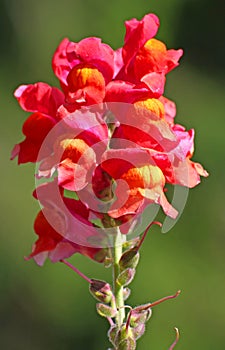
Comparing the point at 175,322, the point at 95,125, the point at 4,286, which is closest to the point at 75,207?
the point at 95,125

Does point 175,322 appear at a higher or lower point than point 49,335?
higher

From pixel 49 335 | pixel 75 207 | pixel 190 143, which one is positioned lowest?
pixel 49 335

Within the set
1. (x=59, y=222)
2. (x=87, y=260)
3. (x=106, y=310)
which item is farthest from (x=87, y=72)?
(x=87, y=260)

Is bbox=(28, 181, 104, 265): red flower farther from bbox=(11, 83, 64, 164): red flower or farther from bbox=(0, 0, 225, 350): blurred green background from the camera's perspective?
bbox=(0, 0, 225, 350): blurred green background

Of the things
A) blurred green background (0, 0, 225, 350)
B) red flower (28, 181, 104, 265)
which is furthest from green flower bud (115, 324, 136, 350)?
blurred green background (0, 0, 225, 350)

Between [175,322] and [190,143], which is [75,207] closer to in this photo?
[190,143]

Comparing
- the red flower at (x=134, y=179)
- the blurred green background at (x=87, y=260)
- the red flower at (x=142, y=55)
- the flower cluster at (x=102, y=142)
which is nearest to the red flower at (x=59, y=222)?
the flower cluster at (x=102, y=142)
